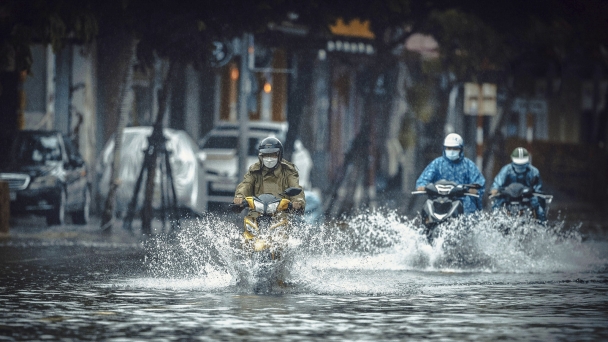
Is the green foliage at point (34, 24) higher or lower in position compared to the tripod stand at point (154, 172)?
higher

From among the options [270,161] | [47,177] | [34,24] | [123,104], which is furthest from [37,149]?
[270,161]

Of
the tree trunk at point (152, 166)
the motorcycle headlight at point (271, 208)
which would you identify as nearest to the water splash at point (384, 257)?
the motorcycle headlight at point (271, 208)

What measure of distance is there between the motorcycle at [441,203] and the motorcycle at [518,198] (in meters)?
1.47

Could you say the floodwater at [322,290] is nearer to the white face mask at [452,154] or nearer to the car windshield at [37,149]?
the white face mask at [452,154]

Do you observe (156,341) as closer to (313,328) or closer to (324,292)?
(313,328)

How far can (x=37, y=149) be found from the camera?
25469 millimetres

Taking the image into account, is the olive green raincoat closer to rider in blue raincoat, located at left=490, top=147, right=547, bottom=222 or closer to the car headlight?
rider in blue raincoat, located at left=490, top=147, right=547, bottom=222

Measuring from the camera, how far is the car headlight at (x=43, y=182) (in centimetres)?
2473

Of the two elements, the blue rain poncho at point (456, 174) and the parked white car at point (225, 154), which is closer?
the blue rain poncho at point (456, 174)

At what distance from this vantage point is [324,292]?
44.7 feet

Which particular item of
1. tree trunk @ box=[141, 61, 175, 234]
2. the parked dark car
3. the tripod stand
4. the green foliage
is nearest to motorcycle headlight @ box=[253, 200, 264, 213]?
the green foliage

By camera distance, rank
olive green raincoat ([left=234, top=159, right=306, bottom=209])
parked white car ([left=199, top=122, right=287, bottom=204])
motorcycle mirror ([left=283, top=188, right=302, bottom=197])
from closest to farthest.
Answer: motorcycle mirror ([left=283, top=188, right=302, bottom=197])
olive green raincoat ([left=234, top=159, right=306, bottom=209])
parked white car ([left=199, top=122, right=287, bottom=204])

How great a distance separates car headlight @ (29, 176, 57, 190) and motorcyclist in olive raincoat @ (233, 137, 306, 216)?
1106cm

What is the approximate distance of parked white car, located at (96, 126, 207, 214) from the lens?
89.5ft
